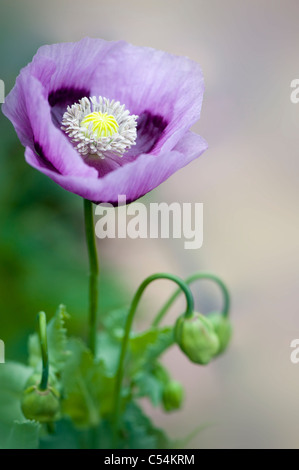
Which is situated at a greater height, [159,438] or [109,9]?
[109,9]

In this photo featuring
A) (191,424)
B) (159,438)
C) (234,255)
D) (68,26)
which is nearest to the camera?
(159,438)

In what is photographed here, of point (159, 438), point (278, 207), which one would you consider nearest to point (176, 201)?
point (278, 207)

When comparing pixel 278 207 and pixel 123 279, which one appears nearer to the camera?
pixel 123 279

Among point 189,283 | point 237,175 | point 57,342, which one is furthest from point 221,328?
point 237,175

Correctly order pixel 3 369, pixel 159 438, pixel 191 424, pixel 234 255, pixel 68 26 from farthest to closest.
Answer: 1. pixel 234 255
2. pixel 68 26
3. pixel 191 424
4. pixel 159 438
5. pixel 3 369

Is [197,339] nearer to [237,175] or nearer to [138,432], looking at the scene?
[138,432]

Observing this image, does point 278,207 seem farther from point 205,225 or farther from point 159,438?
point 159,438
